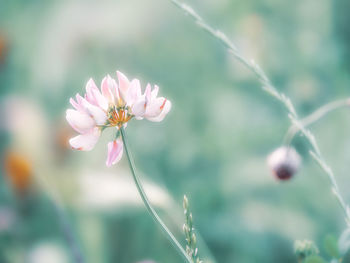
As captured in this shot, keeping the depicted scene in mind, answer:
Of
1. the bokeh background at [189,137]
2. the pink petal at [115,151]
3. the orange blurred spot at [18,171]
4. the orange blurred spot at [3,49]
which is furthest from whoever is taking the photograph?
the orange blurred spot at [3,49]

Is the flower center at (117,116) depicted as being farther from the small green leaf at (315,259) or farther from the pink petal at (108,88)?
the small green leaf at (315,259)

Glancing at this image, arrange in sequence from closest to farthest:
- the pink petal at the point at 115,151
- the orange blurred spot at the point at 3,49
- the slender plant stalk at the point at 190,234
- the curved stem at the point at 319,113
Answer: the slender plant stalk at the point at 190,234 < the pink petal at the point at 115,151 < the curved stem at the point at 319,113 < the orange blurred spot at the point at 3,49

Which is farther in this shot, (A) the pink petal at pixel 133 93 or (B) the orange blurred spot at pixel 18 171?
(B) the orange blurred spot at pixel 18 171

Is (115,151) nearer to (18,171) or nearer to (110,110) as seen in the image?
(110,110)

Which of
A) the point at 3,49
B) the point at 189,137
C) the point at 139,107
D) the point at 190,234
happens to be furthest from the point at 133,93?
the point at 3,49

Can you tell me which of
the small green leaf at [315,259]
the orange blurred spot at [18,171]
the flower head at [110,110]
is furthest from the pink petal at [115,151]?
the orange blurred spot at [18,171]

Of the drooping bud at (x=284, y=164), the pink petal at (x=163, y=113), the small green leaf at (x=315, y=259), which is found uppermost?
the drooping bud at (x=284, y=164)
